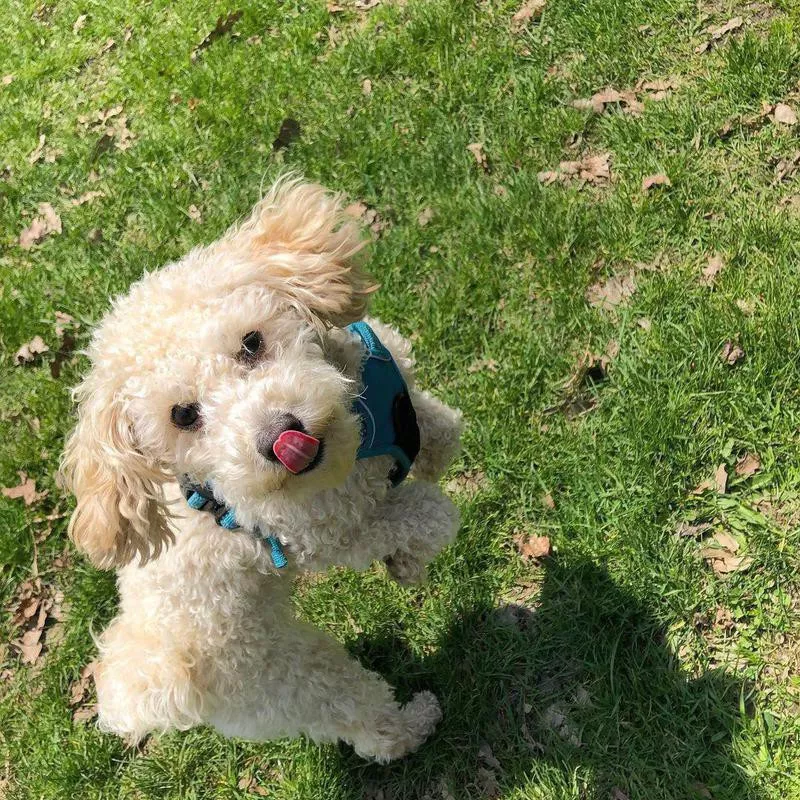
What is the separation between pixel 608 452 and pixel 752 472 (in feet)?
2.21

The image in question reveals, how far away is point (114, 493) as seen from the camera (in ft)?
8.57

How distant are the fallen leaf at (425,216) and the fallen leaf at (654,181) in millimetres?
1279

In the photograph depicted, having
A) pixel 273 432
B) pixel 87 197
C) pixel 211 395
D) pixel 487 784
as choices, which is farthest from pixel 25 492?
pixel 487 784

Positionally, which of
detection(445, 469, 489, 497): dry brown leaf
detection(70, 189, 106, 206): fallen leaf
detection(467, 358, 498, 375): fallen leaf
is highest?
detection(70, 189, 106, 206): fallen leaf

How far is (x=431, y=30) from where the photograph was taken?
5238mm

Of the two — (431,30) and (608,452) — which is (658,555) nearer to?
(608,452)

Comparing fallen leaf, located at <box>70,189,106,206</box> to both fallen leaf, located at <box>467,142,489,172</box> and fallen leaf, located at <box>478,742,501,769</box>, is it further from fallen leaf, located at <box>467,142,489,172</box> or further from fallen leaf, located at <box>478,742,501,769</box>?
fallen leaf, located at <box>478,742,501,769</box>

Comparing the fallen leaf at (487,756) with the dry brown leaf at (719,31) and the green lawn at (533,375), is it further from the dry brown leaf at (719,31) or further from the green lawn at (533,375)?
the dry brown leaf at (719,31)

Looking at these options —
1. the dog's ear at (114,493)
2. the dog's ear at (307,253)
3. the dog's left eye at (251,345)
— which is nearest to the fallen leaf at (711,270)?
the dog's ear at (307,253)

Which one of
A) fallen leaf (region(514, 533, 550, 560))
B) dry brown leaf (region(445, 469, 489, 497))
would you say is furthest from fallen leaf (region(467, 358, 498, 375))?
fallen leaf (region(514, 533, 550, 560))

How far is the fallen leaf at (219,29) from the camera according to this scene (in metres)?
6.05

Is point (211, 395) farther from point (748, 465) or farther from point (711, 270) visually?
point (711, 270)

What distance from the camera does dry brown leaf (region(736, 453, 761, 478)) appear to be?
143 inches

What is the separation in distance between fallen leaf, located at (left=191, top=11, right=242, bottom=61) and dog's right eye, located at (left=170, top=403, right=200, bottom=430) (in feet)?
14.9
